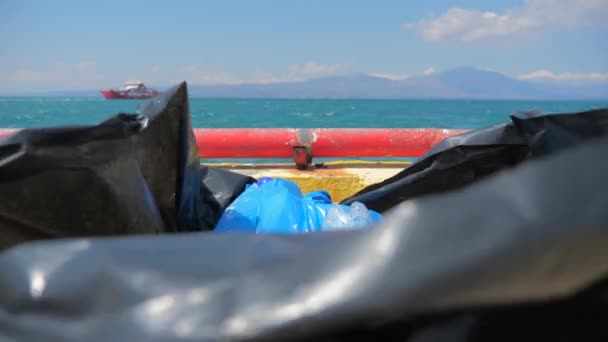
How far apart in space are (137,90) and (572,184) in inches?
2413

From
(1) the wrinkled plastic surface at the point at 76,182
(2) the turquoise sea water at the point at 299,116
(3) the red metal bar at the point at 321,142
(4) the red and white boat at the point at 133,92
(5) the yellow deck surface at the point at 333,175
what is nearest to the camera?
(1) the wrinkled plastic surface at the point at 76,182

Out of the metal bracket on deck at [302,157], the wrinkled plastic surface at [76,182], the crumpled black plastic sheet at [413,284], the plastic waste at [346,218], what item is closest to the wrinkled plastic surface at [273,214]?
the plastic waste at [346,218]

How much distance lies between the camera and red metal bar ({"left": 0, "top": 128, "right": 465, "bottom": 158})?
12.0ft

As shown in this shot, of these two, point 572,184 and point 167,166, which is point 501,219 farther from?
point 167,166

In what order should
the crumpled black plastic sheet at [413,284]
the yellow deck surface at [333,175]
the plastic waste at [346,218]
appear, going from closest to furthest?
the crumpled black plastic sheet at [413,284], the plastic waste at [346,218], the yellow deck surface at [333,175]

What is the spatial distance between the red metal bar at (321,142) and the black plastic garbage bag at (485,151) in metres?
1.73

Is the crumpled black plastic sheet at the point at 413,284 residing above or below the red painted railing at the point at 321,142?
above

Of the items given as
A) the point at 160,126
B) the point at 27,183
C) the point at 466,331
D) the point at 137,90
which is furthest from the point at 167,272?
the point at 137,90

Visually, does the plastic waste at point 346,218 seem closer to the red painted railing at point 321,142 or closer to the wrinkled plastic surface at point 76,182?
the wrinkled plastic surface at point 76,182

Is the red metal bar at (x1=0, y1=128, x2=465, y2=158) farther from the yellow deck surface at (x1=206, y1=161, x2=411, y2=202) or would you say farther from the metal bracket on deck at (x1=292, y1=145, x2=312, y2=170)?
the yellow deck surface at (x1=206, y1=161, x2=411, y2=202)

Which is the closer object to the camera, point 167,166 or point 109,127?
point 109,127

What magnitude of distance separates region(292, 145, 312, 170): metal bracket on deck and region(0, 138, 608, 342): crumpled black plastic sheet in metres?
2.88

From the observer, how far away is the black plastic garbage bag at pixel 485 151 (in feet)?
5.07

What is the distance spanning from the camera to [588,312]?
0.49 meters
